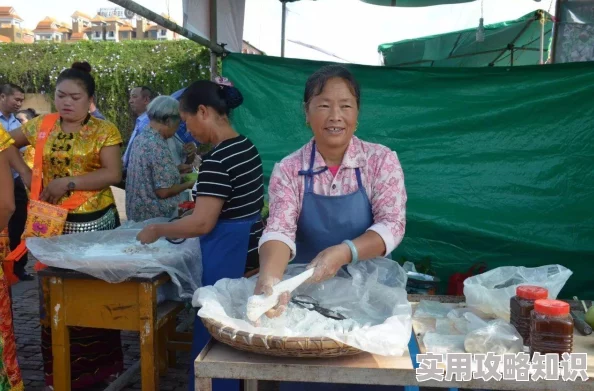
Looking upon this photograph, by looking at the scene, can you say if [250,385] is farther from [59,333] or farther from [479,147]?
[479,147]

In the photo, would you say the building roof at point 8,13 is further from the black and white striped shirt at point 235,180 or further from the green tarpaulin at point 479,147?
the black and white striped shirt at point 235,180

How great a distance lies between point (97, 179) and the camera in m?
2.85

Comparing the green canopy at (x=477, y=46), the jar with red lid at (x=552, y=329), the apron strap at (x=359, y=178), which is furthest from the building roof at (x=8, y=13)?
the jar with red lid at (x=552, y=329)

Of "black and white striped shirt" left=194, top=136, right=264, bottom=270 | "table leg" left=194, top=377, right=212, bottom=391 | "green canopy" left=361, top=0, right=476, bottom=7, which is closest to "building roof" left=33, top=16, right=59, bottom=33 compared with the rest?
"green canopy" left=361, top=0, right=476, bottom=7

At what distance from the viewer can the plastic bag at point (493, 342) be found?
1.48 meters

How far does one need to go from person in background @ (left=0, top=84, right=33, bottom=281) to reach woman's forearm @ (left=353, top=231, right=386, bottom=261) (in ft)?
14.8

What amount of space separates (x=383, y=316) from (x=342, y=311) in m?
0.13

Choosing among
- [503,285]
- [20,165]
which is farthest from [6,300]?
[503,285]

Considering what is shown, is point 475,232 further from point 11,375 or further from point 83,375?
point 11,375

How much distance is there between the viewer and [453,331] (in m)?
1.69

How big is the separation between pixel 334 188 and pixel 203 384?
31.0 inches

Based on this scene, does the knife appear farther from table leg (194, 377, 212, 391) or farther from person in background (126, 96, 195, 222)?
person in background (126, 96, 195, 222)

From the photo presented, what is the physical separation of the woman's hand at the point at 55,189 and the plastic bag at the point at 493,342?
215 cm

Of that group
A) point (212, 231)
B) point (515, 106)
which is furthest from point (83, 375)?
point (515, 106)
